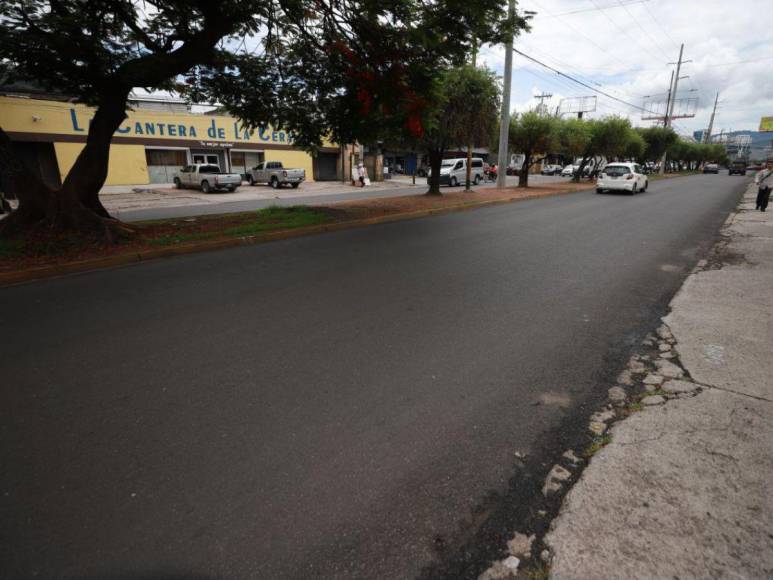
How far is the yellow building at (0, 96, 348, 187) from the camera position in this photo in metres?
25.2

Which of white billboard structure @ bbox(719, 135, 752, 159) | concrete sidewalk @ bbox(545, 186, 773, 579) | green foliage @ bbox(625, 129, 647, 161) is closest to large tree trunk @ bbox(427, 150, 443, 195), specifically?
concrete sidewalk @ bbox(545, 186, 773, 579)

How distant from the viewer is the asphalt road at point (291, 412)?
78.5 inches

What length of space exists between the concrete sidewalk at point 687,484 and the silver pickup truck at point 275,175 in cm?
2949

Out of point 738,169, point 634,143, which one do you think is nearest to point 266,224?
point 634,143

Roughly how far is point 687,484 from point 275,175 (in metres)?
31.9

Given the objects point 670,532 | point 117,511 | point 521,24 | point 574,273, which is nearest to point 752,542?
point 670,532

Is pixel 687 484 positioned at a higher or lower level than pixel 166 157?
lower

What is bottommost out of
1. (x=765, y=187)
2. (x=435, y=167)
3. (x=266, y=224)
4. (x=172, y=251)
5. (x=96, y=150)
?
(x=172, y=251)

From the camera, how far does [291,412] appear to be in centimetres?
298

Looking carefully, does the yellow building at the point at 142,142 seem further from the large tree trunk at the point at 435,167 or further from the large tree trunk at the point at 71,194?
the large tree trunk at the point at 71,194

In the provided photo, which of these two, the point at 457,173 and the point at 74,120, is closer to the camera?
the point at 74,120

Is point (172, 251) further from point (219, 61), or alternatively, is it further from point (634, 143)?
point (634, 143)

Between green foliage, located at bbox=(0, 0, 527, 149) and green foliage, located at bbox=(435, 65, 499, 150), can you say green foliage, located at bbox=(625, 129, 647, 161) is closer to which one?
green foliage, located at bbox=(435, 65, 499, 150)

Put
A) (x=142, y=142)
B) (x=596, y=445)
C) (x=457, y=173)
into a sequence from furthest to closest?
(x=457, y=173) < (x=142, y=142) < (x=596, y=445)
